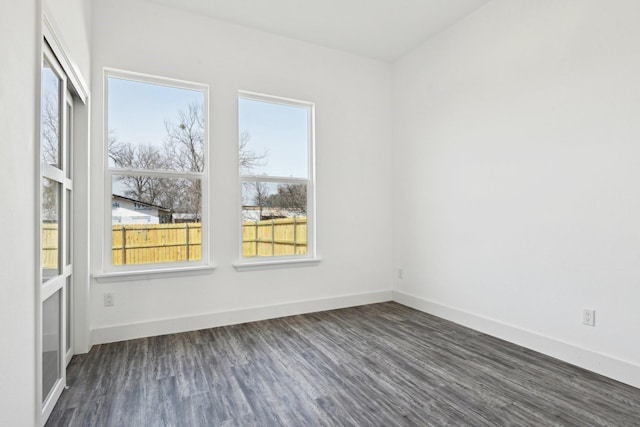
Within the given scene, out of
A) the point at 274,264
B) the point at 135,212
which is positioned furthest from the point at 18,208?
the point at 274,264

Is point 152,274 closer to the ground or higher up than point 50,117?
closer to the ground

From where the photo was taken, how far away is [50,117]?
206 cm

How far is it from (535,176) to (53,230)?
3525 mm

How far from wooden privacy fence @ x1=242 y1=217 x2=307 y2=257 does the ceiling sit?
6.77 feet

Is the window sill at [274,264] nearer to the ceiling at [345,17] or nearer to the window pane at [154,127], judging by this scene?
the window pane at [154,127]

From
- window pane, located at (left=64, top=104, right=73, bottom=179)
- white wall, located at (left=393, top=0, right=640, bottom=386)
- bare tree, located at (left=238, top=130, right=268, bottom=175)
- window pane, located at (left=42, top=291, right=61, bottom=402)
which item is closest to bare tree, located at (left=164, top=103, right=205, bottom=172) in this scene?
bare tree, located at (left=238, top=130, right=268, bottom=175)

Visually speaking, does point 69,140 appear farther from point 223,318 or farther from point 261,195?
point 223,318

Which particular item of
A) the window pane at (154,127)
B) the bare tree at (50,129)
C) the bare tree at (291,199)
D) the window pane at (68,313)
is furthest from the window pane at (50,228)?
the bare tree at (291,199)

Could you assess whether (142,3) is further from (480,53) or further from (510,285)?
(510,285)

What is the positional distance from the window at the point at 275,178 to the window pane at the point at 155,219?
0.51 metres

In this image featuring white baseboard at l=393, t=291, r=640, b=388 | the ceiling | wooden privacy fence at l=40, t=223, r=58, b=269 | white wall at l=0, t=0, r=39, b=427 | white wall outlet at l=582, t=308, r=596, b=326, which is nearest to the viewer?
white wall at l=0, t=0, r=39, b=427

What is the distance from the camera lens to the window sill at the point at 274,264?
3.63m

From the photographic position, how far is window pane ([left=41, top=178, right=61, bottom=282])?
75.9 inches

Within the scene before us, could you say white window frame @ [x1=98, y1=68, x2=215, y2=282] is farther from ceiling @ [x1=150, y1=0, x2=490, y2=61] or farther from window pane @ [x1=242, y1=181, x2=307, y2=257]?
ceiling @ [x1=150, y1=0, x2=490, y2=61]
